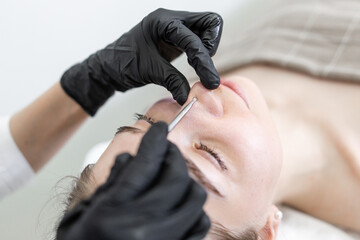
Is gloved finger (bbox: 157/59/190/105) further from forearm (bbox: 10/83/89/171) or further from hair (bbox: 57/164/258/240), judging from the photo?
forearm (bbox: 10/83/89/171)

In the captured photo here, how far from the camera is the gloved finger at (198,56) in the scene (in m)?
0.86

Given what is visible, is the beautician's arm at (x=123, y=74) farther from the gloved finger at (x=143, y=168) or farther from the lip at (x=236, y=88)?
the gloved finger at (x=143, y=168)

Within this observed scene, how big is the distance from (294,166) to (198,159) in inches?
Result: 20.8

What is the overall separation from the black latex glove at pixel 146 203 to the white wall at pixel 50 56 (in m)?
0.58

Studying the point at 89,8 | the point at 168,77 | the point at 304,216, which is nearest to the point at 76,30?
the point at 89,8

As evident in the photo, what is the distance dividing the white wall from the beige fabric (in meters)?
0.21

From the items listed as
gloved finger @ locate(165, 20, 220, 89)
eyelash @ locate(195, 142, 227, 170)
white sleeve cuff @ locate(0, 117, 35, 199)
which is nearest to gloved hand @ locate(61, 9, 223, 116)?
gloved finger @ locate(165, 20, 220, 89)

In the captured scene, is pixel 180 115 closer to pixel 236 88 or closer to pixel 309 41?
pixel 236 88

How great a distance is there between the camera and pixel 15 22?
129cm

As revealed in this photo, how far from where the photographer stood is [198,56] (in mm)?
867

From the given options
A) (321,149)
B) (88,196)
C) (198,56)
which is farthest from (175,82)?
(321,149)

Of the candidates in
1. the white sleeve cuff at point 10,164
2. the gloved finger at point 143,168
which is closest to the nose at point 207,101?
the gloved finger at point 143,168

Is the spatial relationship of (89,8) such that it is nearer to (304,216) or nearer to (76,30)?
(76,30)

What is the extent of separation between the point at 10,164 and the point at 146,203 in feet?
2.69
